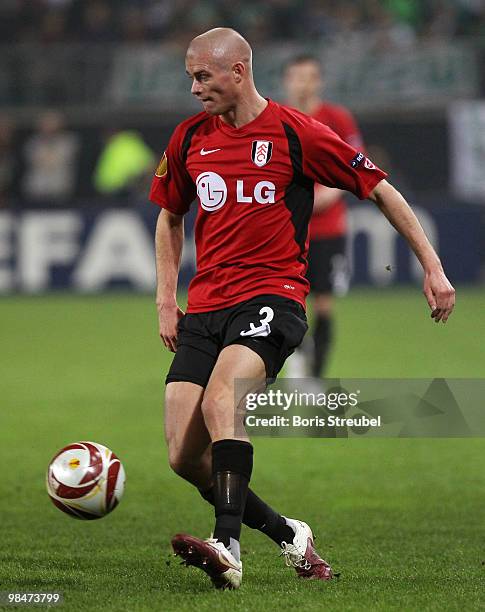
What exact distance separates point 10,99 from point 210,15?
12.8 ft

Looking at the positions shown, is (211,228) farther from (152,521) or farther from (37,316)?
(37,316)

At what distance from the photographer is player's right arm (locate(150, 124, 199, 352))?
5281 millimetres

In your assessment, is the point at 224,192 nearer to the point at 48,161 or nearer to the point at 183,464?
the point at 183,464

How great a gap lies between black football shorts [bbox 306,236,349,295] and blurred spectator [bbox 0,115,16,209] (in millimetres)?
10318

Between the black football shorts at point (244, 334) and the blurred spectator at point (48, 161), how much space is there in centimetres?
1497

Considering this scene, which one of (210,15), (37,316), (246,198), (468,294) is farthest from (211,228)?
(210,15)

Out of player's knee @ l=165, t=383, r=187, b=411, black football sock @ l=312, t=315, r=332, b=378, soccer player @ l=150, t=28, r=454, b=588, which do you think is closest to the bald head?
soccer player @ l=150, t=28, r=454, b=588

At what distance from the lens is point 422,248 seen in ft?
16.3

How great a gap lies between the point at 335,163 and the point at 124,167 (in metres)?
14.7

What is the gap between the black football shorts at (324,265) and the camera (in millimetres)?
9945

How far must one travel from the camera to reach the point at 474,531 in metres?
5.95

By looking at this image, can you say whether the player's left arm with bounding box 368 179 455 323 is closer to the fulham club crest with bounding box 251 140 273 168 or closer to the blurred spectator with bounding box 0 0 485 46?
the fulham club crest with bounding box 251 140 273 168

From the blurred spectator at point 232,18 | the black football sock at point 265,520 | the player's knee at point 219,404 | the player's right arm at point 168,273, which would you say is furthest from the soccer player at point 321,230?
the blurred spectator at point 232,18

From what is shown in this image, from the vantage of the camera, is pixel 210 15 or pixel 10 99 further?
pixel 210 15
